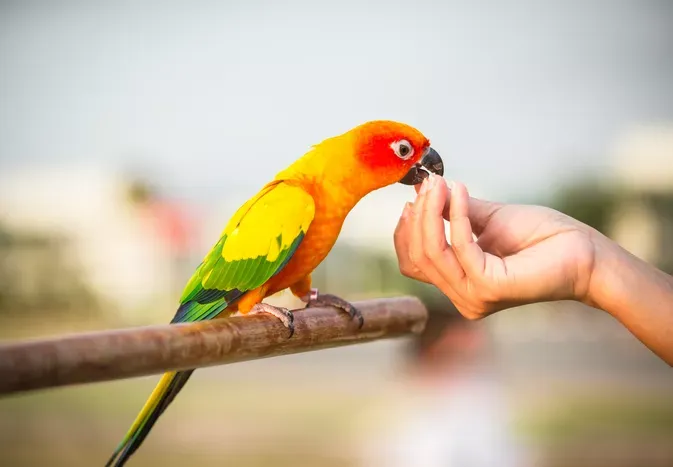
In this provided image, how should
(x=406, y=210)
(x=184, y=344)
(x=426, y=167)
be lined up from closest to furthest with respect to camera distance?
1. (x=184, y=344)
2. (x=406, y=210)
3. (x=426, y=167)

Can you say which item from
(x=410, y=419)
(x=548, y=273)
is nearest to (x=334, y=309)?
(x=548, y=273)

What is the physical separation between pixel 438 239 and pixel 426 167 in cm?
29

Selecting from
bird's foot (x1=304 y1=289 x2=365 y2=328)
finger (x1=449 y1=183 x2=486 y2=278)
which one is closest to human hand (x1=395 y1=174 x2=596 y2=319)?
finger (x1=449 y1=183 x2=486 y2=278)

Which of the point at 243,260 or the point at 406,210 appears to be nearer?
the point at 406,210

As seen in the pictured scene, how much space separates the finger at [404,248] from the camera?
0.85m

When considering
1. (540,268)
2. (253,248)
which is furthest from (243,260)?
(540,268)

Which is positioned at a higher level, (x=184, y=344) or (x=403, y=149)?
(x=403, y=149)

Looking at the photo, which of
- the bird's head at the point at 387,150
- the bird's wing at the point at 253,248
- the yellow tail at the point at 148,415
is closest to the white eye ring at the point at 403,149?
the bird's head at the point at 387,150

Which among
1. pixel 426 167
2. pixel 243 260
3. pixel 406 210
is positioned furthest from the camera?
pixel 426 167

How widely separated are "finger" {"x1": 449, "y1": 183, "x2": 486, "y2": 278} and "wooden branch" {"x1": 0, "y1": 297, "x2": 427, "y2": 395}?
23 cm

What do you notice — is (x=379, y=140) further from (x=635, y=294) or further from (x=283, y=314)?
(x=635, y=294)

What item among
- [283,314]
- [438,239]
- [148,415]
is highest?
[438,239]

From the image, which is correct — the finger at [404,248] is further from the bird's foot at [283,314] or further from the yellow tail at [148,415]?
the yellow tail at [148,415]

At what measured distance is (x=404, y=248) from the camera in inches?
34.0
